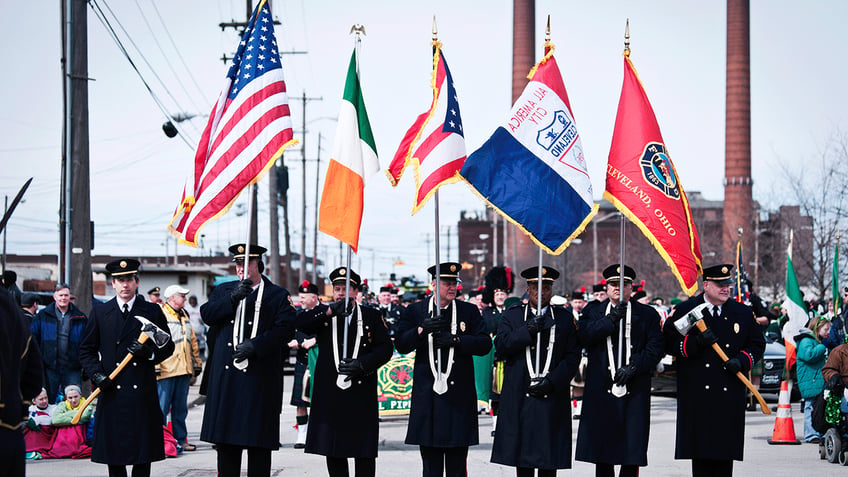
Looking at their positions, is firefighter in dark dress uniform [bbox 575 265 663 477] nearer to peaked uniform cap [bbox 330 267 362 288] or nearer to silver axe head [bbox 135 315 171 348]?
peaked uniform cap [bbox 330 267 362 288]

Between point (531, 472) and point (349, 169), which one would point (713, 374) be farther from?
point (349, 169)

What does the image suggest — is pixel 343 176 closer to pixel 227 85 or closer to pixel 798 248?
pixel 227 85

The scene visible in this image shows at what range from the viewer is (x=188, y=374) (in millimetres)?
13914

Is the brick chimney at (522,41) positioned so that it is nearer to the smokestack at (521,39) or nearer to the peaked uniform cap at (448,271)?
the smokestack at (521,39)

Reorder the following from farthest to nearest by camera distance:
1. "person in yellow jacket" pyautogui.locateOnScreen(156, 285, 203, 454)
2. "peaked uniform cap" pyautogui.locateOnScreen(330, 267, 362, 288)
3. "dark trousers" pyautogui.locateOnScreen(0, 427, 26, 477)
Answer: "person in yellow jacket" pyautogui.locateOnScreen(156, 285, 203, 454) → "peaked uniform cap" pyautogui.locateOnScreen(330, 267, 362, 288) → "dark trousers" pyautogui.locateOnScreen(0, 427, 26, 477)

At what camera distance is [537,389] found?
888 cm

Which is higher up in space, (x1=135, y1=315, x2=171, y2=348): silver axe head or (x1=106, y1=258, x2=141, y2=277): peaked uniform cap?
(x1=106, y1=258, x2=141, y2=277): peaked uniform cap

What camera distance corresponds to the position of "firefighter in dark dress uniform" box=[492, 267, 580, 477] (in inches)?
351

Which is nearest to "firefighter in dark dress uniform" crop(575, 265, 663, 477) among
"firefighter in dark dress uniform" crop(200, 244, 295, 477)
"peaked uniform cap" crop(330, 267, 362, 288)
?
"peaked uniform cap" crop(330, 267, 362, 288)

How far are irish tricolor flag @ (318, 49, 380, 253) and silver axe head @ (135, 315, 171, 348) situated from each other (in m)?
1.62

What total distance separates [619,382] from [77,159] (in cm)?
933

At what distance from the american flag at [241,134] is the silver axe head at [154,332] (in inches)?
37.7

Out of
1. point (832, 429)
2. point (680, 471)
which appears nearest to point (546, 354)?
point (680, 471)

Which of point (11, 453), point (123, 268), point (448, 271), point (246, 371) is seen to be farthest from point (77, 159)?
point (11, 453)
